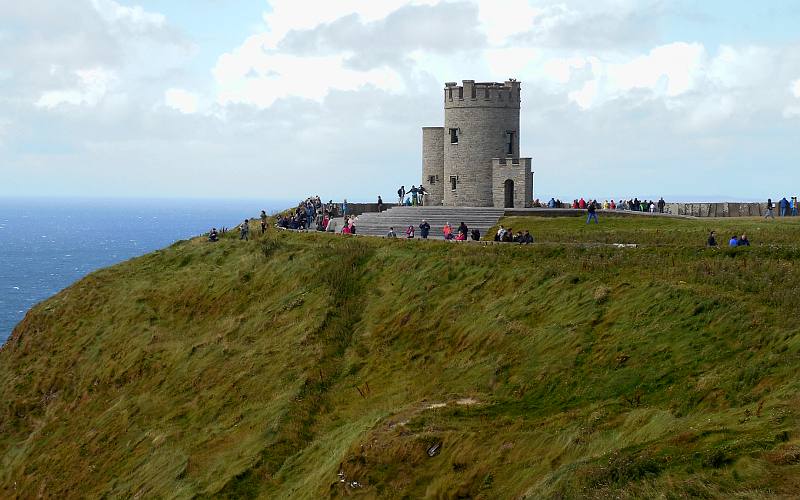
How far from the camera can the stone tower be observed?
204 ft

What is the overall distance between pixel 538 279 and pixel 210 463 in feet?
42.8

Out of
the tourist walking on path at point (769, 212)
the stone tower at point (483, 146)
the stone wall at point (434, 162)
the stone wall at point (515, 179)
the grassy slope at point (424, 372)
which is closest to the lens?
the grassy slope at point (424, 372)

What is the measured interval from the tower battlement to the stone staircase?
6.74 meters

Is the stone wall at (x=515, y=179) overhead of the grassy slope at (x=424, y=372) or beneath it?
overhead

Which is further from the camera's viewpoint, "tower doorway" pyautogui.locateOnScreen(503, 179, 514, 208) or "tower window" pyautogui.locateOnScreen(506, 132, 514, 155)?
"tower window" pyautogui.locateOnScreen(506, 132, 514, 155)

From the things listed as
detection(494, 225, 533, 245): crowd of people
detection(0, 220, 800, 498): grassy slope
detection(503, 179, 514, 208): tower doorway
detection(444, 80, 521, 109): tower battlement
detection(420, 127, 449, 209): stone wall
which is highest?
detection(444, 80, 521, 109): tower battlement

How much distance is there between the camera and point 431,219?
5809cm

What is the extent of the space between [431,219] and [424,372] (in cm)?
2562

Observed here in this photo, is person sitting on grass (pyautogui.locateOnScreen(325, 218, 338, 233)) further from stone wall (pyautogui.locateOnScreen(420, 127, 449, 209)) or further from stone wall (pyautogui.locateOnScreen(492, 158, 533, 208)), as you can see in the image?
stone wall (pyautogui.locateOnScreen(492, 158, 533, 208))

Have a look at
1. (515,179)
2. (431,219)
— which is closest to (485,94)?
(515,179)

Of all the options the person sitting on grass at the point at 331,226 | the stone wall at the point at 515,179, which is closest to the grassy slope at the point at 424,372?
the person sitting on grass at the point at 331,226

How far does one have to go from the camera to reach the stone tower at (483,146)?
2452 inches

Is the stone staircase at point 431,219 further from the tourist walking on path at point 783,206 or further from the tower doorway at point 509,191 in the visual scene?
the tourist walking on path at point 783,206

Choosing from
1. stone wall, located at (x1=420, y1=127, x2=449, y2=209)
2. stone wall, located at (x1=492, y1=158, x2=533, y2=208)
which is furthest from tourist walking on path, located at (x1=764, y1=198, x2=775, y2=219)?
stone wall, located at (x1=420, y1=127, x2=449, y2=209)
